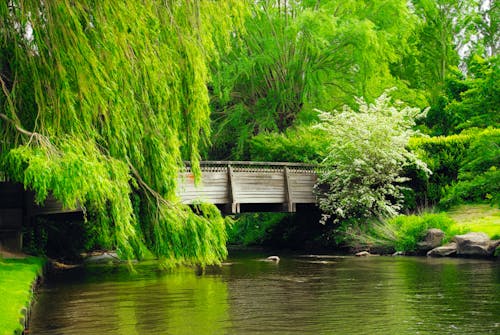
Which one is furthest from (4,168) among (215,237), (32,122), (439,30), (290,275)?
A: (439,30)

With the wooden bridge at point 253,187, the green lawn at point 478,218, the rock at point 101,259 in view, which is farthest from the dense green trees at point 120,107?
the rock at point 101,259

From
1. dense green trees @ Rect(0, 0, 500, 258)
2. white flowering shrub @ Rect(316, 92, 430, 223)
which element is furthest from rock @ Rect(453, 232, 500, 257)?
white flowering shrub @ Rect(316, 92, 430, 223)

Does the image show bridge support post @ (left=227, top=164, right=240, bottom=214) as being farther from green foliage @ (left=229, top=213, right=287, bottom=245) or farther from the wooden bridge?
green foliage @ (left=229, top=213, right=287, bottom=245)

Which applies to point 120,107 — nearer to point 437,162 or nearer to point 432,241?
point 432,241

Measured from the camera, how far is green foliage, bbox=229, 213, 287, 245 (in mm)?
38562

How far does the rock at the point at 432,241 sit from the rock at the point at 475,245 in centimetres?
107

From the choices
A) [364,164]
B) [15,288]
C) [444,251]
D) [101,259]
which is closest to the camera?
[15,288]

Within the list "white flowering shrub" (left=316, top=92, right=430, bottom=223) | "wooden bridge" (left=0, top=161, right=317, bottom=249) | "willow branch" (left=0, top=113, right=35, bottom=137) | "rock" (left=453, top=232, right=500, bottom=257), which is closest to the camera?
"willow branch" (left=0, top=113, right=35, bottom=137)

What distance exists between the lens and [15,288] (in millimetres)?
15406

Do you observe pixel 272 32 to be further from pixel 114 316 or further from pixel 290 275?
pixel 114 316

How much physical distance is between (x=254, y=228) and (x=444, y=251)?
48.7 ft

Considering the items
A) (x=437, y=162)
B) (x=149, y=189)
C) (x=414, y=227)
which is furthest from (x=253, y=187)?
(x=149, y=189)

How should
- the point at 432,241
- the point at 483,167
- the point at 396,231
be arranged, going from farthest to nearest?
the point at 396,231 < the point at 432,241 < the point at 483,167

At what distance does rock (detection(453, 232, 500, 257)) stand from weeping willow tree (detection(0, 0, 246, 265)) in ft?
35.8
